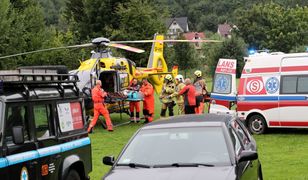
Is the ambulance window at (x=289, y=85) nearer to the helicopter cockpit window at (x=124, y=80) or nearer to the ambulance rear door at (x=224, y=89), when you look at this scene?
the ambulance rear door at (x=224, y=89)

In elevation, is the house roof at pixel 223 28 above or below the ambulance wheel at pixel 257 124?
above

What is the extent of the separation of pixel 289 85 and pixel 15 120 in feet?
39.1

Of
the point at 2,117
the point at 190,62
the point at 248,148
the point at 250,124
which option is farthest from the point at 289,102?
the point at 190,62

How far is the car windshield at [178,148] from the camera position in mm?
7121

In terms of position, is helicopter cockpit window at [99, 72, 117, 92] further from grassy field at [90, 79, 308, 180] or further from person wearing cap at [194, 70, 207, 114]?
person wearing cap at [194, 70, 207, 114]

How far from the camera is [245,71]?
18.2 metres

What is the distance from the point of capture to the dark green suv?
7012mm

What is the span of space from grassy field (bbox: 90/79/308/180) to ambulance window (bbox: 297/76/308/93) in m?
1.45

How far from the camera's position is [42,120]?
8102mm

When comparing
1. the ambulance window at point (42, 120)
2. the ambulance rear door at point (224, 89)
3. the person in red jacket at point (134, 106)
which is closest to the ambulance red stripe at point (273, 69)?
the ambulance rear door at point (224, 89)

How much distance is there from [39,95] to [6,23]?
27573mm

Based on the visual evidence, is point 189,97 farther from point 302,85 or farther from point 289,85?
point 302,85

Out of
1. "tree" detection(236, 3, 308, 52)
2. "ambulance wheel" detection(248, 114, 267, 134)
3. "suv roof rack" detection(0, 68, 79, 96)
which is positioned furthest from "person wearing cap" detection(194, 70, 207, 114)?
"tree" detection(236, 3, 308, 52)

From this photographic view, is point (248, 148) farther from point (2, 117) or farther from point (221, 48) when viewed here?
point (221, 48)
